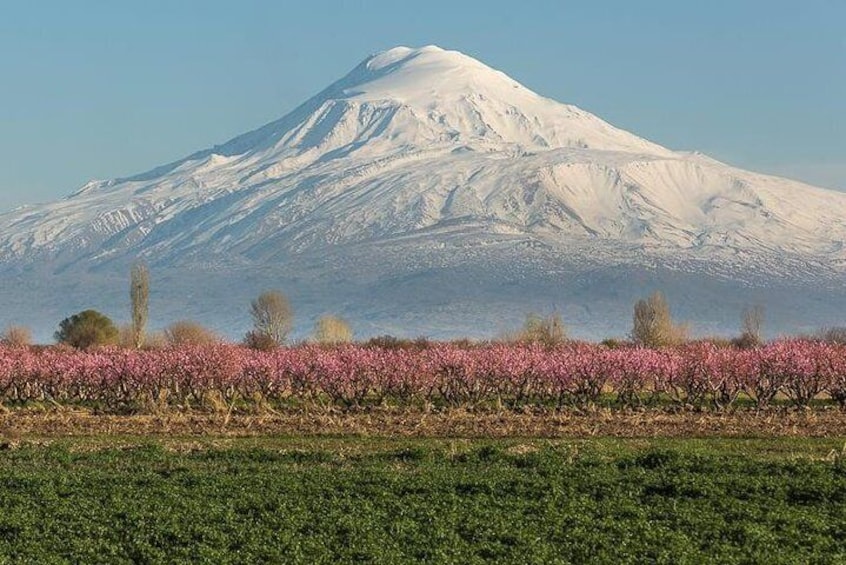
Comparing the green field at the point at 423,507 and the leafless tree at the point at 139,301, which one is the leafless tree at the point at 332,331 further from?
the green field at the point at 423,507

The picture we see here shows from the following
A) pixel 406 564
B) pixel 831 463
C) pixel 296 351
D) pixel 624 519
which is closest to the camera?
pixel 406 564

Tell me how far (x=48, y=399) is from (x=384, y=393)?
11682 millimetres

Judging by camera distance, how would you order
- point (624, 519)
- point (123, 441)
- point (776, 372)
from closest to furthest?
point (624, 519), point (123, 441), point (776, 372)

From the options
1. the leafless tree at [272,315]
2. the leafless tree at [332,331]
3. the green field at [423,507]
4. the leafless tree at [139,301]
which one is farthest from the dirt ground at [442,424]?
the leafless tree at [272,315]

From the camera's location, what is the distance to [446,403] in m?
51.9

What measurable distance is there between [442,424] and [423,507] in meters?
18.1

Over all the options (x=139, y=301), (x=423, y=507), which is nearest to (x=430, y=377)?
(x=423, y=507)

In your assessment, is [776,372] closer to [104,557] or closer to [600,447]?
[600,447]

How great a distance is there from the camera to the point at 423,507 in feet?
78.3

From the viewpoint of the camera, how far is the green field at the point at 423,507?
68.9 ft

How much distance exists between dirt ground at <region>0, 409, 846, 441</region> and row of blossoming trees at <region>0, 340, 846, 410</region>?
4.09 m

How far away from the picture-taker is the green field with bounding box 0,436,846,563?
21.0 metres

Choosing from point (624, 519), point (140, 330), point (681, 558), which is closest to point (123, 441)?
point (624, 519)

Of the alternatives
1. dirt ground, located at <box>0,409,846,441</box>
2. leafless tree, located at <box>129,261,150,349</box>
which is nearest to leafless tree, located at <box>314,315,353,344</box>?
leafless tree, located at <box>129,261,150,349</box>
